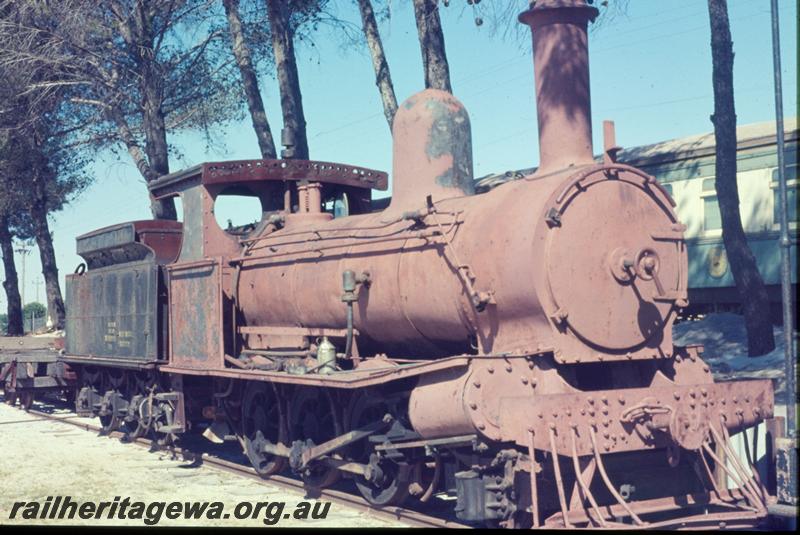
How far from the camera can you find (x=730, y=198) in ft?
47.2

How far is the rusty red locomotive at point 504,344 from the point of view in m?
6.52

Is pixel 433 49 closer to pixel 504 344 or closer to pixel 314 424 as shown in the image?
pixel 314 424

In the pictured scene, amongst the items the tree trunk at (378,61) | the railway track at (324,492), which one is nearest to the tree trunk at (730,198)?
the tree trunk at (378,61)

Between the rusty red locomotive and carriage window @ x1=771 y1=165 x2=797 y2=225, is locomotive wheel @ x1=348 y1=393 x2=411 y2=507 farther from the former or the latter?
carriage window @ x1=771 y1=165 x2=797 y2=225

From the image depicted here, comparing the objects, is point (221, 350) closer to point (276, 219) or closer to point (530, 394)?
point (276, 219)

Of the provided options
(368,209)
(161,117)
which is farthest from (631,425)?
(161,117)

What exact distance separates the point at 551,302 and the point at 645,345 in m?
0.96

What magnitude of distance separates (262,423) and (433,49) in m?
7.12

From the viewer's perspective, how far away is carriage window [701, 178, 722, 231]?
17.8 metres

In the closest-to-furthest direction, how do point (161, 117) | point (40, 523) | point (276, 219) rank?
point (40, 523) < point (276, 219) < point (161, 117)

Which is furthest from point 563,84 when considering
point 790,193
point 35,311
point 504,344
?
point 35,311

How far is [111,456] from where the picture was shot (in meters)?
11.7

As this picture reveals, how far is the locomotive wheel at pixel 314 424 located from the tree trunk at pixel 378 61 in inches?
304

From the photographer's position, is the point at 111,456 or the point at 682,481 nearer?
the point at 682,481
